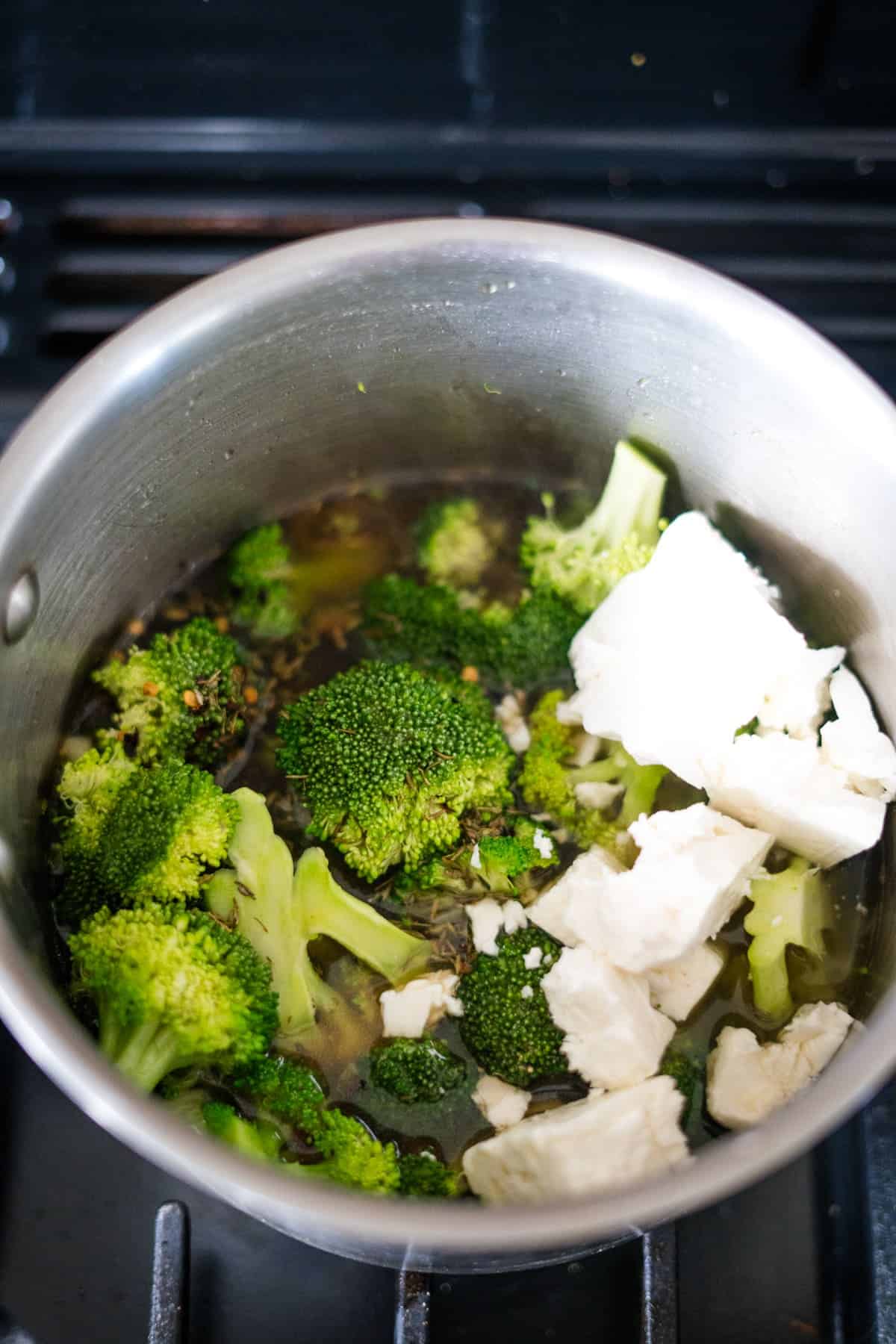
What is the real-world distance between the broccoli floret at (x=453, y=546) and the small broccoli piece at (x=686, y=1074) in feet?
2.03

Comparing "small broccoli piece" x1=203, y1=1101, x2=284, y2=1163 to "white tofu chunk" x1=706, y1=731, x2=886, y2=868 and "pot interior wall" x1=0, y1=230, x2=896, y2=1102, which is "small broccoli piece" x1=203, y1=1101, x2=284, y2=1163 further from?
"white tofu chunk" x1=706, y1=731, x2=886, y2=868

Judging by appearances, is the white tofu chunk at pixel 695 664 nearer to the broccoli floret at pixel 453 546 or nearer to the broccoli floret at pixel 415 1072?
the broccoli floret at pixel 453 546

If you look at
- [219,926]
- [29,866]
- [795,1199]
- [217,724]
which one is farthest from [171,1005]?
[795,1199]

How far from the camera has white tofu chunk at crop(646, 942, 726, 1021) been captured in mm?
1222

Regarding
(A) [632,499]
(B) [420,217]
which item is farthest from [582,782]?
(B) [420,217]

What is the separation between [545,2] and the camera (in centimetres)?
161

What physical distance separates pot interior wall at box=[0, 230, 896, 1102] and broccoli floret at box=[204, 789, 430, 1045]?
20cm

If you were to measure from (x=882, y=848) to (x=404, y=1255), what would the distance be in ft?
2.24

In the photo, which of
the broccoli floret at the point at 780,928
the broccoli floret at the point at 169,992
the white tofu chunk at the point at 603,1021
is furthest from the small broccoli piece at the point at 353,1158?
the broccoli floret at the point at 780,928

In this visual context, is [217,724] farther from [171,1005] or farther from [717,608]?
[717,608]

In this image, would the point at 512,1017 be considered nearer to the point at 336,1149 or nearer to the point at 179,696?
the point at 336,1149

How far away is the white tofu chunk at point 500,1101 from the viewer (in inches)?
46.3

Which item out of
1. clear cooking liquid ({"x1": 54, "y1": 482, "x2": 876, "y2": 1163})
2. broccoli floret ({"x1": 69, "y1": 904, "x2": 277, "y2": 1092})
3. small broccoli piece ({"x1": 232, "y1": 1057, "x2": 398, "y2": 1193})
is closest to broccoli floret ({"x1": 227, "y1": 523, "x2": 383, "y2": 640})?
clear cooking liquid ({"x1": 54, "y1": 482, "x2": 876, "y2": 1163})

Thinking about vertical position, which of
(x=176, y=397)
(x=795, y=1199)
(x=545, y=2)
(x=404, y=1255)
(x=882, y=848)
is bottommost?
(x=795, y=1199)
